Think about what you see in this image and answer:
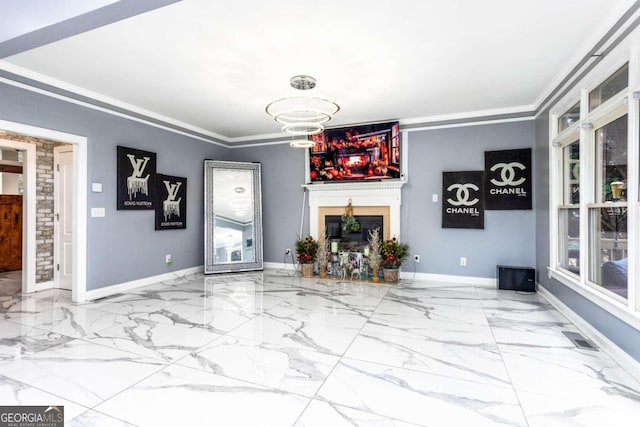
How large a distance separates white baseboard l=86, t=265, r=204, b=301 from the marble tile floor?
456 millimetres

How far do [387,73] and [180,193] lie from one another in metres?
3.95

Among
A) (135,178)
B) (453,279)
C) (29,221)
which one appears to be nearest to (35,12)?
(135,178)

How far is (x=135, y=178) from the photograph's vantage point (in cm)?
481

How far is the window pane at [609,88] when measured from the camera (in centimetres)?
260

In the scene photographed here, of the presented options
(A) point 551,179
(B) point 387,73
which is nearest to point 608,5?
(B) point 387,73

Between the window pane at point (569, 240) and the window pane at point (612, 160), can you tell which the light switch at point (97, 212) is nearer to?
the window pane at point (612, 160)

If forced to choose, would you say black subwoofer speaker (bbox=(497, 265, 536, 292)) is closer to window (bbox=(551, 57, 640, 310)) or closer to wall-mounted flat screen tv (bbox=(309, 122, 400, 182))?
window (bbox=(551, 57, 640, 310))

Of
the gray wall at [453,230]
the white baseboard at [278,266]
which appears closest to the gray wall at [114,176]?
the white baseboard at [278,266]

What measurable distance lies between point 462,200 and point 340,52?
3.14 m

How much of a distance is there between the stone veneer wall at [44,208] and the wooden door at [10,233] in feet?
7.45

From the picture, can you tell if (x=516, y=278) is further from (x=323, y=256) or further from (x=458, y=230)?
(x=323, y=256)

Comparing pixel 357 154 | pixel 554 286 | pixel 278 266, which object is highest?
pixel 357 154

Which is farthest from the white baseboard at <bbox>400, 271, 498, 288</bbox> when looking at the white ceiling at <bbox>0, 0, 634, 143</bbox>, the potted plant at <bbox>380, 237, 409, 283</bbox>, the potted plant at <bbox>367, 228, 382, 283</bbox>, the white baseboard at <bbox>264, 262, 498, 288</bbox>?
the white ceiling at <bbox>0, 0, 634, 143</bbox>

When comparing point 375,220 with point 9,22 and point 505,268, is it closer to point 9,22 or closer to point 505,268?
point 505,268
